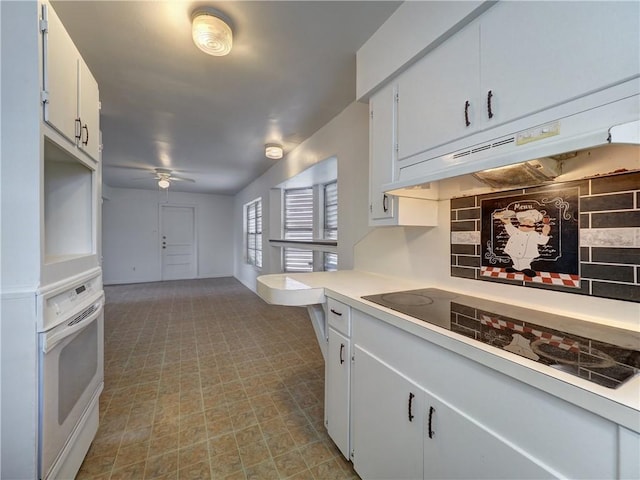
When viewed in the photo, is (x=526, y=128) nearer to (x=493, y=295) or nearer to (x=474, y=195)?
(x=474, y=195)

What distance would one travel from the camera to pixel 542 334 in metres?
0.84

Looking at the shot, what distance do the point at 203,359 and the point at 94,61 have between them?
2.51 metres

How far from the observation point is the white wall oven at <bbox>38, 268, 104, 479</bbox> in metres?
1.00

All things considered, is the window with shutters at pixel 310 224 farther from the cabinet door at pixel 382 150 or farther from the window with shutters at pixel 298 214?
the cabinet door at pixel 382 150

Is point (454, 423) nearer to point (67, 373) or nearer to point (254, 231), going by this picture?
point (67, 373)

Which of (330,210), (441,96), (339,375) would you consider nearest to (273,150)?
(330,210)

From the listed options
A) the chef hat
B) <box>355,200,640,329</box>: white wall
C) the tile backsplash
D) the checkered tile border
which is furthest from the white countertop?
the chef hat

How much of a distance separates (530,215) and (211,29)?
Answer: 5.88 ft

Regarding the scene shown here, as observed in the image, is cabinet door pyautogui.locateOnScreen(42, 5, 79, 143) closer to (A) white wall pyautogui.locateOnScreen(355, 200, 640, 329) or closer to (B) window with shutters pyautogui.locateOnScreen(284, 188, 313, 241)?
(A) white wall pyautogui.locateOnScreen(355, 200, 640, 329)

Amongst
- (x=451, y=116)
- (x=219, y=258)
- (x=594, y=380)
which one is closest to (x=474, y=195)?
(x=451, y=116)

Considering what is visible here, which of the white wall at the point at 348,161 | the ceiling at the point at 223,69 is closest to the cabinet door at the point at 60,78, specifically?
the ceiling at the point at 223,69

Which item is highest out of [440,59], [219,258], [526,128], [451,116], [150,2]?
[150,2]

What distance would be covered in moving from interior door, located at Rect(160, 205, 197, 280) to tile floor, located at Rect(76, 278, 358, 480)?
3.47 meters

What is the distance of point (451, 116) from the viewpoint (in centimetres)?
111
